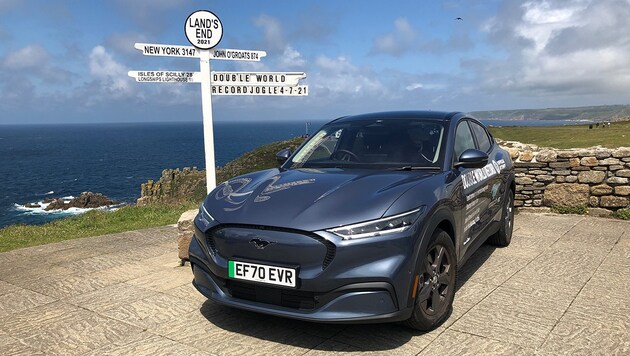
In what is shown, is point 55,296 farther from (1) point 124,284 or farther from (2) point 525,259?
(2) point 525,259

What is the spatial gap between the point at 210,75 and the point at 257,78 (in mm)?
631

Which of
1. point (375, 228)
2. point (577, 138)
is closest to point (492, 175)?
point (375, 228)

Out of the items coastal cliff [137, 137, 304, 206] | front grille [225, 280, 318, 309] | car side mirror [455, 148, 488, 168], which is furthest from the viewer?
coastal cliff [137, 137, 304, 206]

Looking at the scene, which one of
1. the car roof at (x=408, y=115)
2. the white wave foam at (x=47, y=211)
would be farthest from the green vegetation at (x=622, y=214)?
the white wave foam at (x=47, y=211)

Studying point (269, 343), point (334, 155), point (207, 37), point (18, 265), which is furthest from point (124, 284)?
point (207, 37)

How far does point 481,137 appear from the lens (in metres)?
5.62

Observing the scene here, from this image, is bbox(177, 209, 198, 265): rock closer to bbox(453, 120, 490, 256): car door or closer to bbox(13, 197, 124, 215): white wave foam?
bbox(453, 120, 490, 256): car door

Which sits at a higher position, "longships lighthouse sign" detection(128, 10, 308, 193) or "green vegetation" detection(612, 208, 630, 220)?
"longships lighthouse sign" detection(128, 10, 308, 193)

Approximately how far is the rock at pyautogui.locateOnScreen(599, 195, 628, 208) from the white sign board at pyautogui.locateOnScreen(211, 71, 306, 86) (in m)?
5.38

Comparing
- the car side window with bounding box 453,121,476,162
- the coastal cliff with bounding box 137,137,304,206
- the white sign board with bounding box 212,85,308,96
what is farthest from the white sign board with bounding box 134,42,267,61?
the coastal cliff with bounding box 137,137,304,206

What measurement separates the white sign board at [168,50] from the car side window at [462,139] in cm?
348

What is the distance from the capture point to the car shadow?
10.9ft

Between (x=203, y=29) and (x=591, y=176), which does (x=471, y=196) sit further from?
(x=591, y=176)

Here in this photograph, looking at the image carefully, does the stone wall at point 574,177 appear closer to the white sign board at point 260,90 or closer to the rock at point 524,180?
the rock at point 524,180
